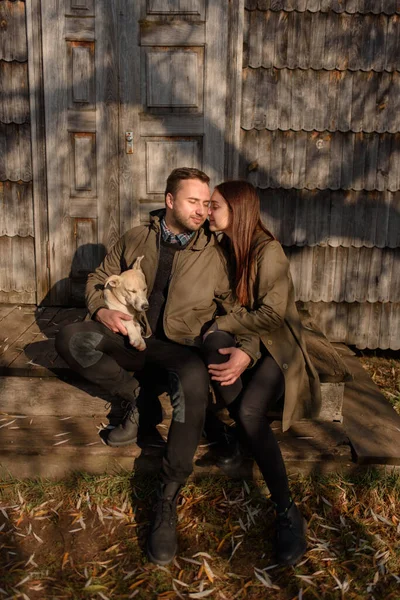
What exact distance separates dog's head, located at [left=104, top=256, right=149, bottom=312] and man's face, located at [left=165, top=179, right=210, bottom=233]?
0.36m

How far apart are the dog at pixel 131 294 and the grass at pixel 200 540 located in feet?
2.77

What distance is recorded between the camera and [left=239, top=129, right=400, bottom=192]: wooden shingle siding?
210 inches

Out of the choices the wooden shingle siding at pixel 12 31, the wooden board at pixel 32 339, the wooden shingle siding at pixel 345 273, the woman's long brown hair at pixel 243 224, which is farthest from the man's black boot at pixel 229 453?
the wooden shingle siding at pixel 12 31

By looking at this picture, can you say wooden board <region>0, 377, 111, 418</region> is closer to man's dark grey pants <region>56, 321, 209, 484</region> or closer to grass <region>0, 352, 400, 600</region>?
man's dark grey pants <region>56, 321, 209, 484</region>

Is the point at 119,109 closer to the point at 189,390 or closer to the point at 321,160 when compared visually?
the point at 321,160

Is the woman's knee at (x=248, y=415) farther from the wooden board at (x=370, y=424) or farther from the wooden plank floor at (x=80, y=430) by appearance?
the wooden board at (x=370, y=424)

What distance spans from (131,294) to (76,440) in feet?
3.22

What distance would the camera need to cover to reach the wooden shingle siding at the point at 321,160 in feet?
17.5

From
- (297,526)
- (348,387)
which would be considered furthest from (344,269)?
(297,526)

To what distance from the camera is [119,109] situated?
533 cm

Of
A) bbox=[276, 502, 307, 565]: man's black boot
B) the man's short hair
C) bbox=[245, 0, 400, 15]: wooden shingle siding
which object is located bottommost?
bbox=[276, 502, 307, 565]: man's black boot

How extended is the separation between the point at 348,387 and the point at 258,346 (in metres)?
1.58

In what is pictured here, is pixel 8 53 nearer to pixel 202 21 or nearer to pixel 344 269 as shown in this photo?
pixel 202 21

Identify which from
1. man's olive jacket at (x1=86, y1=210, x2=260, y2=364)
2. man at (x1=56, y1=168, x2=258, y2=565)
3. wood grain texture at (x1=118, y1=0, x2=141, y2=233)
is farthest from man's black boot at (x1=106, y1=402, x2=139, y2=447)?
wood grain texture at (x1=118, y1=0, x2=141, y2=233)
